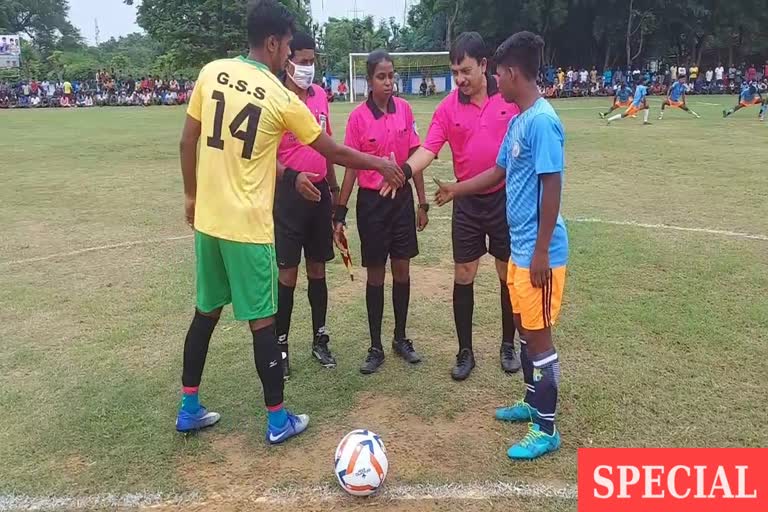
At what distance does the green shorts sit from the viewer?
3.42 m

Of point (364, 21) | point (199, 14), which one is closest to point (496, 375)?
point (199, 14)

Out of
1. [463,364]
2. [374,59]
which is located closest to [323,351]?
[463,364]

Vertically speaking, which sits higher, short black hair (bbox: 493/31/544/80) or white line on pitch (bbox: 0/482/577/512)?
short black hair (bbox: 493/31/544/80)

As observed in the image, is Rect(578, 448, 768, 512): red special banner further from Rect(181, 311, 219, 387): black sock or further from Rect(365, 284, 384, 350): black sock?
Rect(181, 311, 219, 387): black sock

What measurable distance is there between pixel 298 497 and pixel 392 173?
1812 millimetres

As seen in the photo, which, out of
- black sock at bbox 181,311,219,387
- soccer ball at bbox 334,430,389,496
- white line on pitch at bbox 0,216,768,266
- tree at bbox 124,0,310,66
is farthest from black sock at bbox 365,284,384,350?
tree at bbox 124,0,310,66

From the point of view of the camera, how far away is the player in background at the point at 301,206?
14.2 feet

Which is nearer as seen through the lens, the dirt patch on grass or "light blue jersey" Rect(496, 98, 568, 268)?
"light blue jersey" Rect(496, 98, 568, 268)

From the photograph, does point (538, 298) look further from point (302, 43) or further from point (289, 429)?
point (302, 43)

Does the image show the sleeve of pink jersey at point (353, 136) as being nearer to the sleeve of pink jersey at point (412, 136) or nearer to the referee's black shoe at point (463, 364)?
the sleeve of pink jersey at point (412, 136)

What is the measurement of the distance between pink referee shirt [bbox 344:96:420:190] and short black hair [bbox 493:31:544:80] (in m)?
1.19

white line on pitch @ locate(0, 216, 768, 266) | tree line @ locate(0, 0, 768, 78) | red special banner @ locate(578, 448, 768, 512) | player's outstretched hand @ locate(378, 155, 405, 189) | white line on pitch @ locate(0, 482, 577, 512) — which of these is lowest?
white line on pitch @ locate(0, 482, 577, 512)

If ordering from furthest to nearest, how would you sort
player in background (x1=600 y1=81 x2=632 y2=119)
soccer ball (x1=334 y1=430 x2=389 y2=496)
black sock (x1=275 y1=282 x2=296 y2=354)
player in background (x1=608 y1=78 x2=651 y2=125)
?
player in background (x1=600 y1=81 x2=632 y2=119)
player in background (x1=608 y1=78 x2=651 y2=125)
black sock (x1=275 y1=282 x2=296 y2=354)
soccer ball (x1=334 y1=430 x2=389 y2=496)

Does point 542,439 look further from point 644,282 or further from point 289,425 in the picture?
point 644,282
